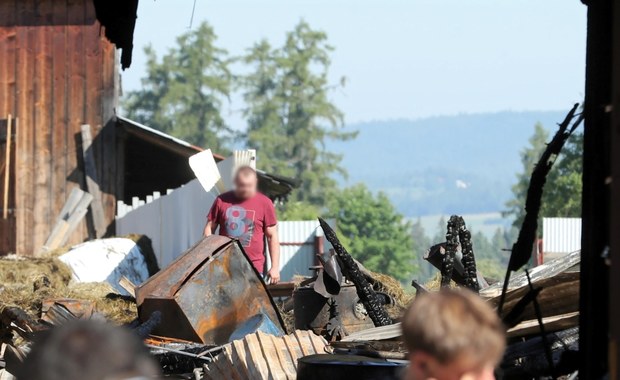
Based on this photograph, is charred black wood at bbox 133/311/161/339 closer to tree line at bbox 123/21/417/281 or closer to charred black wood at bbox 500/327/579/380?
charred black wood at bbox 500/327/579/380

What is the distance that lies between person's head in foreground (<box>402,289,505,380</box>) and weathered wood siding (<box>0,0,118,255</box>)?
56.2 ft

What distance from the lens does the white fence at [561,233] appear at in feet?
105

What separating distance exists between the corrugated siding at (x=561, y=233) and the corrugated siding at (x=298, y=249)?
8.25m

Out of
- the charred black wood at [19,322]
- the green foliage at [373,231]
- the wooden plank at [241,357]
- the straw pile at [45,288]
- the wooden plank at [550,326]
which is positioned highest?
the wooden plank at [550,326]

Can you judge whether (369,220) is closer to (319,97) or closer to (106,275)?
(319,97)

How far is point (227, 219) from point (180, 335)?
220 cm

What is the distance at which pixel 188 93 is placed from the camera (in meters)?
100

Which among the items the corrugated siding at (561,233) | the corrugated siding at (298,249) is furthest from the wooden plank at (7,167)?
the corrugated siding at (561,233)

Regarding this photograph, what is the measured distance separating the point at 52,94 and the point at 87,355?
17.8 meters

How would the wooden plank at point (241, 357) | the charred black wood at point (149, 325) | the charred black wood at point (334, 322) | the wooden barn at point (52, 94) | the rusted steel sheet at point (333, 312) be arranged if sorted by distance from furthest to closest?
the wooden barn at point (52, 94) → the rusted steel sheet at point (333, 312) → the charred black wood at point (334, 322) → the charred black wood at point (149, 325) → the wooden plank at point (241, 357)

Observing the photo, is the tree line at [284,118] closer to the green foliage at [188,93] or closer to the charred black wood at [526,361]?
the green foliage at [188,93]

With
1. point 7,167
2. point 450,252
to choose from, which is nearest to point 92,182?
point 7,167

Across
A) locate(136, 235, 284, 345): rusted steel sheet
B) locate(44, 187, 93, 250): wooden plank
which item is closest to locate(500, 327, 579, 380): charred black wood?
locate(136, 235, 284, 345): rusted steel sheet

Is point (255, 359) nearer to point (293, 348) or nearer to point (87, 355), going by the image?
point (293, 348)
